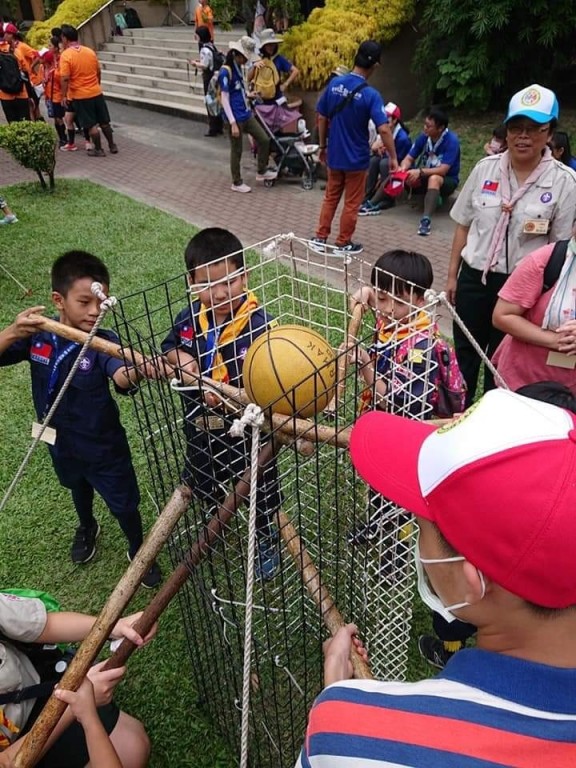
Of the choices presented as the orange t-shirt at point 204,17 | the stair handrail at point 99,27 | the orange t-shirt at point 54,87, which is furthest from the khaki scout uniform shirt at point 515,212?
the stair handrail at point 99,27

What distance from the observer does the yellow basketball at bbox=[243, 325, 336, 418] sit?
67.1 inches

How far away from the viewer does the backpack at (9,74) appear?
9883 mm

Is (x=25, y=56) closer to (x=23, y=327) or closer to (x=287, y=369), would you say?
(x=23, y=327)

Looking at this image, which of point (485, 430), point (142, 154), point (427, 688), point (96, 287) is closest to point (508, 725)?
point (427, 688)

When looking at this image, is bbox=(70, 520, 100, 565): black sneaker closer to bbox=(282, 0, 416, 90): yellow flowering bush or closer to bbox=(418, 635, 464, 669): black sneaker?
bbox=(418, 635, 464, 669): black sneaker

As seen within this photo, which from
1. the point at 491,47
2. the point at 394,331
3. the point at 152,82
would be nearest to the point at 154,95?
the point at 152,82

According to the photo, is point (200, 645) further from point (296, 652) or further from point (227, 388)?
point (227, 388)

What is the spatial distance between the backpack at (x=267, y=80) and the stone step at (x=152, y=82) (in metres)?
4.81

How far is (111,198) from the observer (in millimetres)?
8773

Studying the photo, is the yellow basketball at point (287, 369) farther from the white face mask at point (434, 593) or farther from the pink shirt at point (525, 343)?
the pink shirt at point (525, 343)

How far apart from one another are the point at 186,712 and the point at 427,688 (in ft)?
6.60

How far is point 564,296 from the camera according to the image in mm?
2459

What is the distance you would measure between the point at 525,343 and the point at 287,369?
146 cm

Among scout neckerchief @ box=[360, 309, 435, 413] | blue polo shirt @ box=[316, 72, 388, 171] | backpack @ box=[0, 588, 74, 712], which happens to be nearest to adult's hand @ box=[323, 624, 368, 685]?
scout neckerchief @ box=[360, 309, 435, 413]
